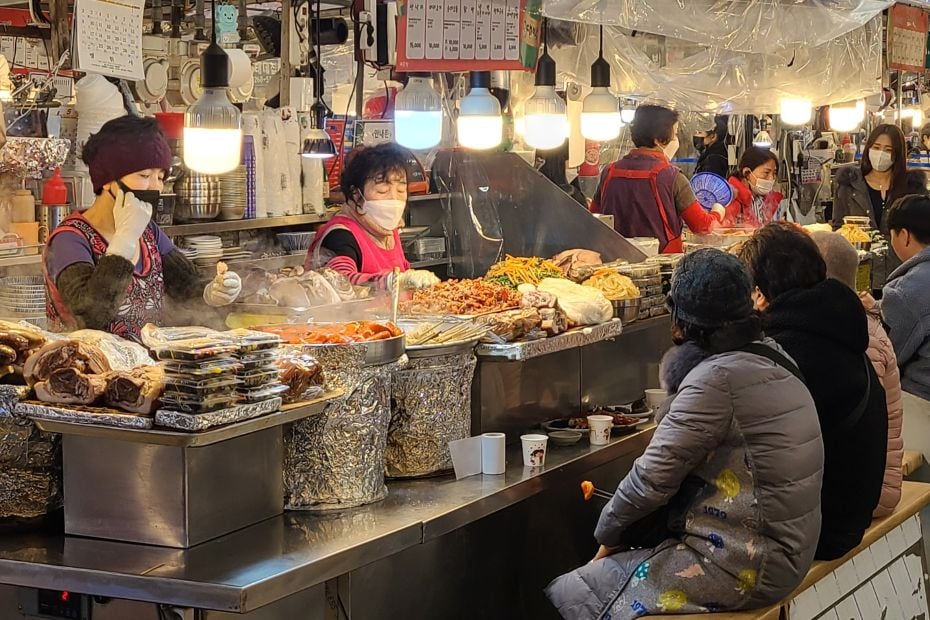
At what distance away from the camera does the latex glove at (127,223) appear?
3.96 metres

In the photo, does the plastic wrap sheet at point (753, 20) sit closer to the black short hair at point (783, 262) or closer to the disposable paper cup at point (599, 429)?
the black short hair at point (783, 262)

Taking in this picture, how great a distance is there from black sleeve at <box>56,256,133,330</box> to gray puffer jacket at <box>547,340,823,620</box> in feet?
5.57

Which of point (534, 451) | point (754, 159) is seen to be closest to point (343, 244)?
point (534, 451)

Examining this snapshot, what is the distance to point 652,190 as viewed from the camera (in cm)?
700

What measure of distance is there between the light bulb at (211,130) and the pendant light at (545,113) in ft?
5.60

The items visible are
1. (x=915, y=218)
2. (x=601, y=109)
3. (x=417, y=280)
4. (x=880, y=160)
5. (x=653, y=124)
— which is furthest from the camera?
(x=880, y=160)

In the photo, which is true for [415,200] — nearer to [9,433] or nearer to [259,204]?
[259,204]

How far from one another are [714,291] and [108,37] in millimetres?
1993

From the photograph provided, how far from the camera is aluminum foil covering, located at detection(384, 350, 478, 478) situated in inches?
144

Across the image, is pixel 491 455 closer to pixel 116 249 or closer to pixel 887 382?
pixel 116 249

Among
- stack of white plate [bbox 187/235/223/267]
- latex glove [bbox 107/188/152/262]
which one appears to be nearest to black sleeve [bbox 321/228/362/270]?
latex glove [bbox 107/188/152/262]

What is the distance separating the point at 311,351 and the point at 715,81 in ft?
16.2

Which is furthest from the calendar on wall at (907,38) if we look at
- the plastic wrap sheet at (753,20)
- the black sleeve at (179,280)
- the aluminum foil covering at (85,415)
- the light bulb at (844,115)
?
the aluminum foil covering at (85,415)

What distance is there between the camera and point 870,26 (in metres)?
7.54
